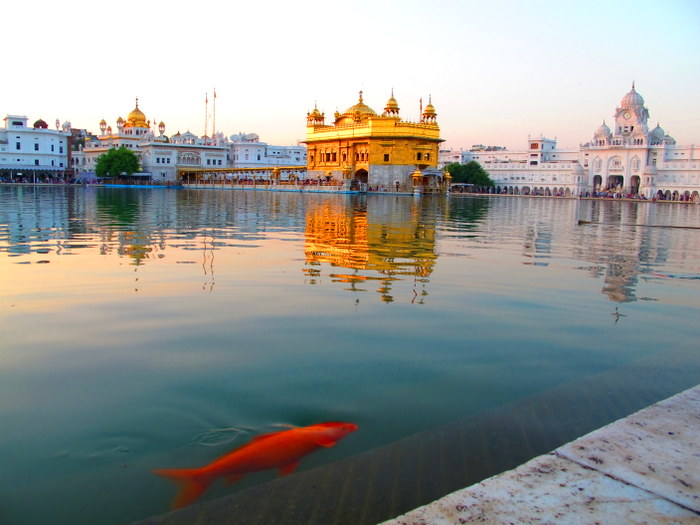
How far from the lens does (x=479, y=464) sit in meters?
3.57

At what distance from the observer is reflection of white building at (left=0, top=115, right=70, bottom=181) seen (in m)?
79.6

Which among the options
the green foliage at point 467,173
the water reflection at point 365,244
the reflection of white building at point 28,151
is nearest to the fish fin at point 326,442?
the water reflection at point 365,244

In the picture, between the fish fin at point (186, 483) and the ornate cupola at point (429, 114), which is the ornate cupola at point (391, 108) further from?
the fish fin at point (186, 483)

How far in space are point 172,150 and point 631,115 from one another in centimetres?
6058

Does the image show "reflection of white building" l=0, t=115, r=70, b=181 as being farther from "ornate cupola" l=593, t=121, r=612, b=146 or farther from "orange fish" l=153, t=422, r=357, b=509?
"orange fish" l=153, t=422, r=357, b=509

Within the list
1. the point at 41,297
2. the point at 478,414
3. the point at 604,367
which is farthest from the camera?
the point at 41,297

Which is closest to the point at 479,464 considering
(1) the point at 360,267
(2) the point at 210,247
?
(1) the point at 360,267

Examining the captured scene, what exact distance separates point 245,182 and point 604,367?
73.1 m

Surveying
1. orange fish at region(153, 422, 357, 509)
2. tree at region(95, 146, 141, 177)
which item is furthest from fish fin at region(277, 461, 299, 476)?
tree at region(95, 146, 141, 177)

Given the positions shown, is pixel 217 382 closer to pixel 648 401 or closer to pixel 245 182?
pixel 648 401

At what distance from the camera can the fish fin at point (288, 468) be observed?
345cm

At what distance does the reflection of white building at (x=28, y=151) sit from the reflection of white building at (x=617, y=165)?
5989 centimetres

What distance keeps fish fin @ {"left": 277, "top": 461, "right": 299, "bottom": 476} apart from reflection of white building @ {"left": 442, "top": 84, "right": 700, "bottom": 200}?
70.6 meters

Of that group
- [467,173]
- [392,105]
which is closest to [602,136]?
[467,173]
